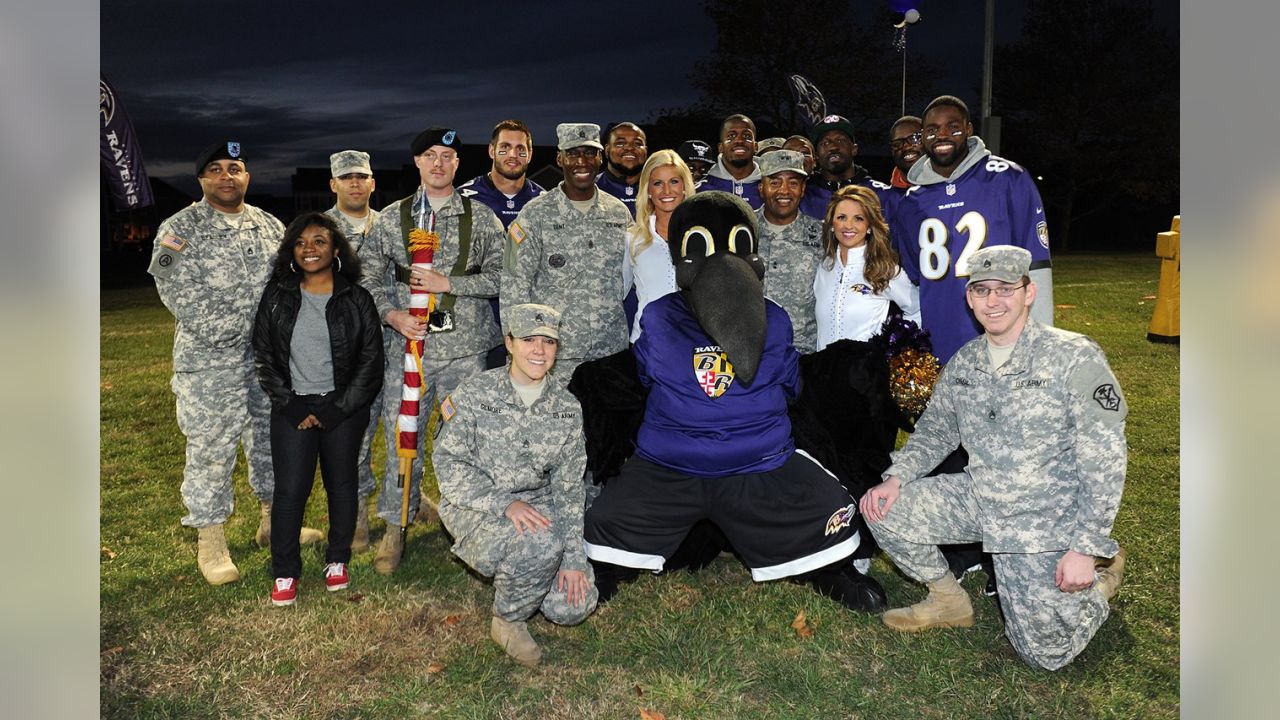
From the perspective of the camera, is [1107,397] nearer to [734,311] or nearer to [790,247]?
[734,311]

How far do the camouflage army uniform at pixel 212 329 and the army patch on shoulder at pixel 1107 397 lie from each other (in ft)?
12.9

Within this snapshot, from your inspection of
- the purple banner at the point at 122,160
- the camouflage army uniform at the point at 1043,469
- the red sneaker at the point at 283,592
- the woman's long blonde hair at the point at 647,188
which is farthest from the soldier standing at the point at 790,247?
the purple banner at the point at 122,160

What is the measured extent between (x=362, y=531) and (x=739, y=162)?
10.3 feet

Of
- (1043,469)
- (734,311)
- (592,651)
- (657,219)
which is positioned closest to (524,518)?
(592,651)

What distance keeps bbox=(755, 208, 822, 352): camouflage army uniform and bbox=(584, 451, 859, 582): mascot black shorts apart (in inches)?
36.3

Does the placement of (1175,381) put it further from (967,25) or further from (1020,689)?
(967,25)

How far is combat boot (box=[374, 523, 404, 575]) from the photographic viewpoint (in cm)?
534

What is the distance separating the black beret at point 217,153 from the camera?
16.8 feet

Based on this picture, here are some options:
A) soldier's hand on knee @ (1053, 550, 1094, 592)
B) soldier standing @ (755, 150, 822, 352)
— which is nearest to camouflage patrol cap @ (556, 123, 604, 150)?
soldier standing @ (755, 150, 822, 352)

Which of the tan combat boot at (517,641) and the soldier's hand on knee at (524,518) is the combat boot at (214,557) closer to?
the tan combat boot at (517,641)

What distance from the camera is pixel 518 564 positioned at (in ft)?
13.7
